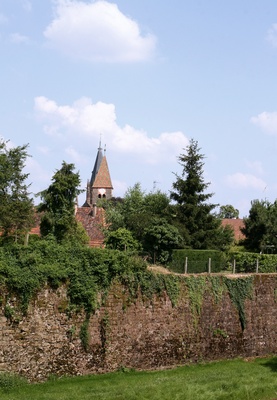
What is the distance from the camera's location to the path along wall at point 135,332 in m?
18.5

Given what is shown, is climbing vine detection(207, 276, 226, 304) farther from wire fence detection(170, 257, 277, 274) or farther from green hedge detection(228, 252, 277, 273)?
green hedge detection(228, 252, 277, 273)

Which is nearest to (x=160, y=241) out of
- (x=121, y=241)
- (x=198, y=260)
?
(x=121, y=241)

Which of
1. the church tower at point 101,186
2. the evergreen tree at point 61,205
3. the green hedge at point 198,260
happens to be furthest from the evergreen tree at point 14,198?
the church tower at point 101,186

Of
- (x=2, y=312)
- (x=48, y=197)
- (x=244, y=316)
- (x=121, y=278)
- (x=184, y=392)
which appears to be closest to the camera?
(x=184, y=392)

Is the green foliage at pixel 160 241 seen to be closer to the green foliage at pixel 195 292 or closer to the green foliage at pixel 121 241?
the green foliage at pixel 121 241

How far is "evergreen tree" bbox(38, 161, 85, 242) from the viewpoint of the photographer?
142 ft

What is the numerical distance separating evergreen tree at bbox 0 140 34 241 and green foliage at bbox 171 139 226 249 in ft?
43.0

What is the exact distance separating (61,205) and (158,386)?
89.5 feet

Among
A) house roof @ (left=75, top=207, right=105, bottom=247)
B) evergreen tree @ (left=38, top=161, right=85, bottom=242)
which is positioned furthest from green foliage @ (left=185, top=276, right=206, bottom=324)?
house roof @ (left=75, top=207, right=105, bottom=247)

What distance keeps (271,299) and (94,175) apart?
10252 cm

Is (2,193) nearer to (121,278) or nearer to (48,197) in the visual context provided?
(48,197)

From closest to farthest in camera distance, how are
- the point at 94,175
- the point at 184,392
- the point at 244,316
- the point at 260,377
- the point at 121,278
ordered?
the point at 184,392 → the point at 260,377 → the point at 121,278 → the point at 244,316 → the point at 94,175

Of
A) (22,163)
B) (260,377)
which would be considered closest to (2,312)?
(260,377)

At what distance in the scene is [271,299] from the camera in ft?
87.2
